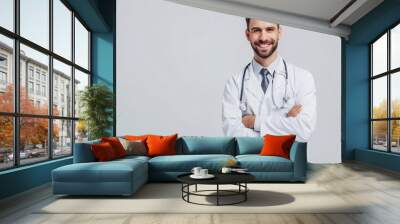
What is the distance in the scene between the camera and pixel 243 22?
891 centimetres

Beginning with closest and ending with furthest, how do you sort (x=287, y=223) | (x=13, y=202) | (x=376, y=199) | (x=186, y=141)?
1. (x=287, y=223)
2. (x=13, y=202)
3. (x=376, y=199)
4. (x=186, y=141)

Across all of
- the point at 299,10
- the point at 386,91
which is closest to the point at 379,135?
the point at 386,91

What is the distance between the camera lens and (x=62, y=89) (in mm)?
6891

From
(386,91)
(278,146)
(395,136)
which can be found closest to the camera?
(278,146)

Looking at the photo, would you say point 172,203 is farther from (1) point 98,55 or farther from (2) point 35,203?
(1) point 98,55

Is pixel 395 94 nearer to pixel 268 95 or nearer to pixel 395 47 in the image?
pixel 395 47

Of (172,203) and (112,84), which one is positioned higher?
(112,84)

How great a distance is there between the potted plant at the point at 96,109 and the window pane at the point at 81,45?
67cm

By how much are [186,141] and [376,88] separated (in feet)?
16.6

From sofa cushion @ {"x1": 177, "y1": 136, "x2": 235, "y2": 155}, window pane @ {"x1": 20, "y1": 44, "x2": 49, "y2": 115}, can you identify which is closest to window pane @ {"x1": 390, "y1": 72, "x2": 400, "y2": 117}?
sofa cushion @ {"x1": 177, "y1": 136, "x2": 235, "y2": 155}

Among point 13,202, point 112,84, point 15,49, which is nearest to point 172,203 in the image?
point 13,202

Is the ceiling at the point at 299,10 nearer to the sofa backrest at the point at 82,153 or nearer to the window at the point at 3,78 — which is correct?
the sofa backrest at the point at 82,153

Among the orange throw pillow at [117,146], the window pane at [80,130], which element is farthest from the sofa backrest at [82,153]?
the window pane at [80,130]

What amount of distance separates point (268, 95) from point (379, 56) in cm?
281
